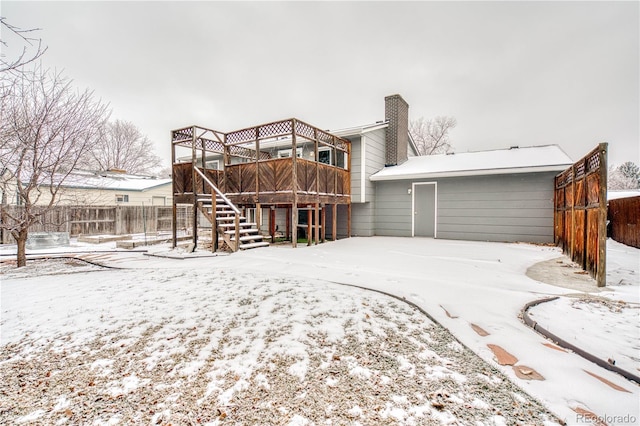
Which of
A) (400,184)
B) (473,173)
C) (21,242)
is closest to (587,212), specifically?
(473,173)

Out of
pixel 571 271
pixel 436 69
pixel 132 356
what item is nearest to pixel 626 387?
pixel 132 356

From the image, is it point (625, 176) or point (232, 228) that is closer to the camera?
point (232, 228)

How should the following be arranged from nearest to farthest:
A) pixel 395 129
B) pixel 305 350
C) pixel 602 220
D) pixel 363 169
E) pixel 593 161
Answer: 1. pixel 305 350
2. pixel 602 220
3. pixel 593 161
4. pixel 363 169
5. pixel 395 129

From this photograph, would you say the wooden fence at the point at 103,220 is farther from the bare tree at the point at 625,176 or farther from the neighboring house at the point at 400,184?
the bare tree at the point at 625,176

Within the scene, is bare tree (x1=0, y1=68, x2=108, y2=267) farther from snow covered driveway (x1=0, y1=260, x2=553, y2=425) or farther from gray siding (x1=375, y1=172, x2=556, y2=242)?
gray siding (x1=375, y1=172, x2=556, y2=242)

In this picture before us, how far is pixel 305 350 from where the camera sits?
95.3 inches

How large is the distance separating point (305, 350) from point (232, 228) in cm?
601

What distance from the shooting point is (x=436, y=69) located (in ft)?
59.3

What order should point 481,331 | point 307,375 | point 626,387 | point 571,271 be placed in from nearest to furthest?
point 626,387 → point 307,375 → point 481,331 → point 571,271

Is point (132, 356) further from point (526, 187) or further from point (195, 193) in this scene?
point (526, 187)

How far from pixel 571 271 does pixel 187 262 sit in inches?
302

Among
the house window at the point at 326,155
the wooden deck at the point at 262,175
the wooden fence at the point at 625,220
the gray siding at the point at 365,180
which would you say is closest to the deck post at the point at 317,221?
the wooden deck at the point at 262,175

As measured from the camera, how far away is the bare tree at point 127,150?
26.2 metres

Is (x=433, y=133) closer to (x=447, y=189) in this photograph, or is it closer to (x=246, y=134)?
(x=447, y=189)
